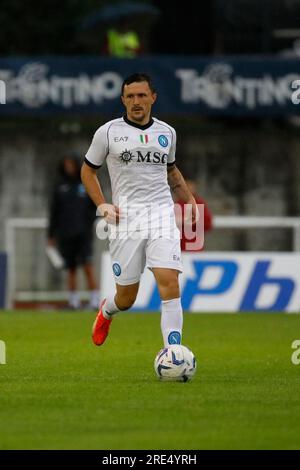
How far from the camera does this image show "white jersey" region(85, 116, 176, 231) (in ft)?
41.7

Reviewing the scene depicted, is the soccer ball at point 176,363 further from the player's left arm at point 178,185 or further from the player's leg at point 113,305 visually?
the player's left arm at point 178,185

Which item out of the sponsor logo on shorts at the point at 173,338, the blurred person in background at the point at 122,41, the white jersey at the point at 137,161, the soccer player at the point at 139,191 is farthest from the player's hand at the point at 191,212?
the blurred person in background at the point at 122,41

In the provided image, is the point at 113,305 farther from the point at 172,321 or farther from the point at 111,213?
the point at 111,213

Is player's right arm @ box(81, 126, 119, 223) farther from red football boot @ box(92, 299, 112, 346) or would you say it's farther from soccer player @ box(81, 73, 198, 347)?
red football boot @ box(92, 299, 112, 346)

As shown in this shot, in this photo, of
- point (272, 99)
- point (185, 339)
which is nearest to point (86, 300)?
point (272, 99)

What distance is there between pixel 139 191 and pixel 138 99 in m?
0.80

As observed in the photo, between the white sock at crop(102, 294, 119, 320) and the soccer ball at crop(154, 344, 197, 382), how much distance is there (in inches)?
52.8

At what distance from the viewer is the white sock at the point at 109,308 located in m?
13.5

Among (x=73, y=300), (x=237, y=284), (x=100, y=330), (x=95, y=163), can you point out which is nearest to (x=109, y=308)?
(x=100, y=330)

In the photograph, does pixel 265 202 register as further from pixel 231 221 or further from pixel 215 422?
pixel 215 422

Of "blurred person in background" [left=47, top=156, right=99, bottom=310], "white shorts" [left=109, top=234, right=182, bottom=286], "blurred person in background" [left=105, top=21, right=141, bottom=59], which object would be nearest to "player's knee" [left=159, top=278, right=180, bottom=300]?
"white shorts" [left=109, top=234, right=182, bottom=286]

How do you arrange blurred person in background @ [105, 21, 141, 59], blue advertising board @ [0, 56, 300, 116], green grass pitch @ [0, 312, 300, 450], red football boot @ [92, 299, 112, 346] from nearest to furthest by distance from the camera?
green grass pitch @ [0, 312, 300, 450], red football boot @ [92, 299, 112, 346], blue advertising board @ [0, 56, 300, 116], blurred person in background @ [105, 21, 141, 59]

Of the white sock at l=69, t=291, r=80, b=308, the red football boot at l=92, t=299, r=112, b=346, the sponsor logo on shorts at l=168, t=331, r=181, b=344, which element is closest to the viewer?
the sponsor logo on shorts at l=168, t=331, r=181, b=344

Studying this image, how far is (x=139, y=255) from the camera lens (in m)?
12.8
